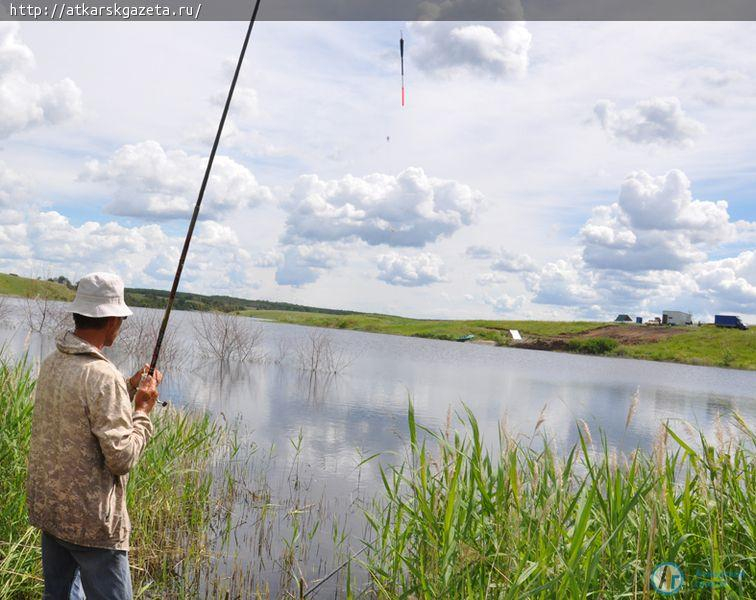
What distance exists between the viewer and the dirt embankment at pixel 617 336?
A: 3273 inches

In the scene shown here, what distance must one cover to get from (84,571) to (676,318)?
3924 inches

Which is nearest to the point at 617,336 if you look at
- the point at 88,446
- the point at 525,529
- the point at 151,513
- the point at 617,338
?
the point at 617,338

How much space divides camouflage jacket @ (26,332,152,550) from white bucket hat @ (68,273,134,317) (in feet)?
0.47

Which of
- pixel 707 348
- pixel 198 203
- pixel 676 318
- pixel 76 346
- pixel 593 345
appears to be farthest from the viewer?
pixel 676 318

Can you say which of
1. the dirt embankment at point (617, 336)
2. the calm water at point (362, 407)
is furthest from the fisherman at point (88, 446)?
the dirt embankment at point (617, 336)

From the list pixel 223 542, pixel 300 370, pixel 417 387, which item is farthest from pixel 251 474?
pixel 300 370

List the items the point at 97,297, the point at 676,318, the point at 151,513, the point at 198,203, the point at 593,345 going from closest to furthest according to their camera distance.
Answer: the point at 97,297
the point at 198,203
the point at 151,513
the point at 593,345
the point at 676,318

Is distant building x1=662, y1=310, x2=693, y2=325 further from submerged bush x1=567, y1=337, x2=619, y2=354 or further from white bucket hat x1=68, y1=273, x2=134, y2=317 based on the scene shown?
white bucket hat x1=68, y1=273, x2=134, y2=317

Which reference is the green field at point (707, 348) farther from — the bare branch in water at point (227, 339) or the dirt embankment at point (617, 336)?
the bare branch in water at point (227, 339)

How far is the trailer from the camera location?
274 feet

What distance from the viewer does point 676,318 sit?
3622 inches

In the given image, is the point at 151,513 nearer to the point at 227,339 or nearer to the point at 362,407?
the point at 362,407

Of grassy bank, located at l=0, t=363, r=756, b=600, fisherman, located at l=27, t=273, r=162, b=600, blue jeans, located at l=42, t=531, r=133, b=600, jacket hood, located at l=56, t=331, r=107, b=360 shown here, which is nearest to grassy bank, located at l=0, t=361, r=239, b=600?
grassy bank, located at l=0, t=363, r=756, b=600

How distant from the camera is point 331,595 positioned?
271 inches
